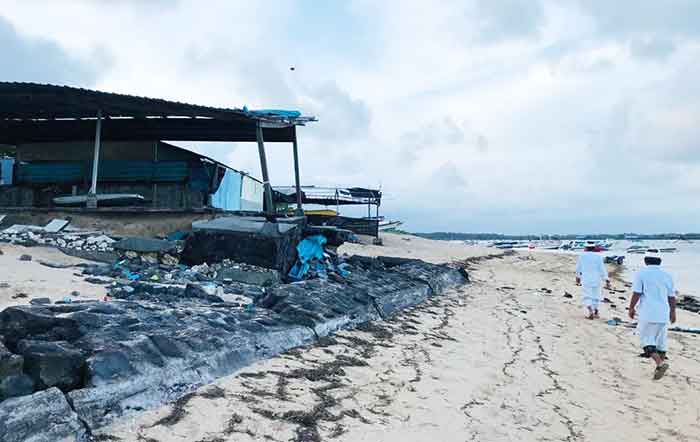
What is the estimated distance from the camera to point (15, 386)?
252 centimetres

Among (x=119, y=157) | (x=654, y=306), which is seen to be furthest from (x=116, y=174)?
(x=654, y=306)

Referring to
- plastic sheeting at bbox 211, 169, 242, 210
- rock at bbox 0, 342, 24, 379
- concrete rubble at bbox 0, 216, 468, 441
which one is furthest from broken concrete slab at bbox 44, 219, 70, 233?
rock at bbox 0, 342, 24, 379

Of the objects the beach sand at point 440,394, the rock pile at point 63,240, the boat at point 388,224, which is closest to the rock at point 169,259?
the rock pile at point 63,240

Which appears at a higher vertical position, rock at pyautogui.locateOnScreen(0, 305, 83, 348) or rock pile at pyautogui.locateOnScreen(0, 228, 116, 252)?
rock pile at pyautogui.locateOnScreen(0, 228, 116, 252)

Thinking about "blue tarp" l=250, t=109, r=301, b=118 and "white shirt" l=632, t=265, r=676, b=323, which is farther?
"blue tarp" l=250, t=109, r=301, b=118

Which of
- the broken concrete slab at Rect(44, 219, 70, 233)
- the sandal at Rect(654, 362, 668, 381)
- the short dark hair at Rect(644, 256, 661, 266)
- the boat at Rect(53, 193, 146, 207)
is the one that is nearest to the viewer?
the sandal at Rect(654, 362, 668, 381)

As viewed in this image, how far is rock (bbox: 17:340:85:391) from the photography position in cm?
266

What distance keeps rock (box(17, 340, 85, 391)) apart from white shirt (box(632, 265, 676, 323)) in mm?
6242

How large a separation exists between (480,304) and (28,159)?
528 inches

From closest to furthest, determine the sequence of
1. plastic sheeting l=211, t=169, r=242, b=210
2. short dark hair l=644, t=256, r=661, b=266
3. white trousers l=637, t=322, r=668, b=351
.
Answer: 1. white trousers l=637, t=322, r=668, b=351
2. short dark hair l=644, t=256, r=661, b=266
3. plastic sheeting l=211, t=169, r=242, b=210

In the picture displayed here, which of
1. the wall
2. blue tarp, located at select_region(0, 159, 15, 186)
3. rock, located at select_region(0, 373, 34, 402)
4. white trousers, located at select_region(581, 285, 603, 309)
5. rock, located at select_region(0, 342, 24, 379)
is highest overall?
the wall

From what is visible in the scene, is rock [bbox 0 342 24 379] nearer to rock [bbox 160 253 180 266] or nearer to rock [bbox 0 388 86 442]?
rock [bbox 0 388 86 442]

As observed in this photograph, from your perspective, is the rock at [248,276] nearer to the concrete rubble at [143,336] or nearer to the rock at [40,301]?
the concrete rubble at [143,336]

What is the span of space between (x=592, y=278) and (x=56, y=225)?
11129 millimetres
